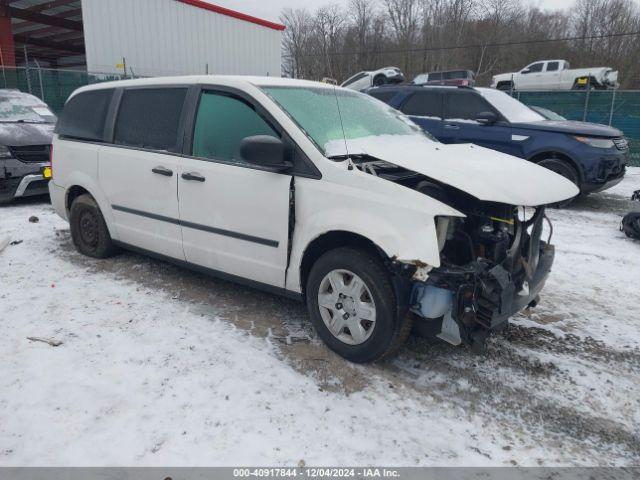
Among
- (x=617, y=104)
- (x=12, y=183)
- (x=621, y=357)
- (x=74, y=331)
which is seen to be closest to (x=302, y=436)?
(x=74, y=331)

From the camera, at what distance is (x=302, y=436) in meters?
2.38

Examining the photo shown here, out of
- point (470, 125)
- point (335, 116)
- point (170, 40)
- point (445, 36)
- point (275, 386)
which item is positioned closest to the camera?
point (275, 386)

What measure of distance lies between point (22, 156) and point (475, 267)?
7.07 meters

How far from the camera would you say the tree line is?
44.3m

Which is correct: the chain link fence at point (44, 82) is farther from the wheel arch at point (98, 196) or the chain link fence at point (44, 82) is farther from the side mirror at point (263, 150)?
the side mirror at point (263, 150)

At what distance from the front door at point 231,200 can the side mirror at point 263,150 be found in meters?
0.18

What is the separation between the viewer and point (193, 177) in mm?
3602

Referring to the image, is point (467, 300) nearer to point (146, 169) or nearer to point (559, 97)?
point (146, 169)

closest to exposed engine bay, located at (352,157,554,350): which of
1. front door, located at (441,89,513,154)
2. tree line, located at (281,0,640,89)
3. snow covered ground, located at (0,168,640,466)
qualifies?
snow covered ground, located at (0,168,640,466)

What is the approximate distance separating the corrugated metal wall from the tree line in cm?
2473

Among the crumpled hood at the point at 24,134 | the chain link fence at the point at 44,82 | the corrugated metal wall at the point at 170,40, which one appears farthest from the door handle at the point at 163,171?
the corrugated metal wall at the point at 170,40

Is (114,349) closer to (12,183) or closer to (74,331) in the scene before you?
(74,331)

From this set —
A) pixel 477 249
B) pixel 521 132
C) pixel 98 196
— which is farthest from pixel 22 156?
pixel 521 132

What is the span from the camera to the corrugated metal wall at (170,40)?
1661cm
